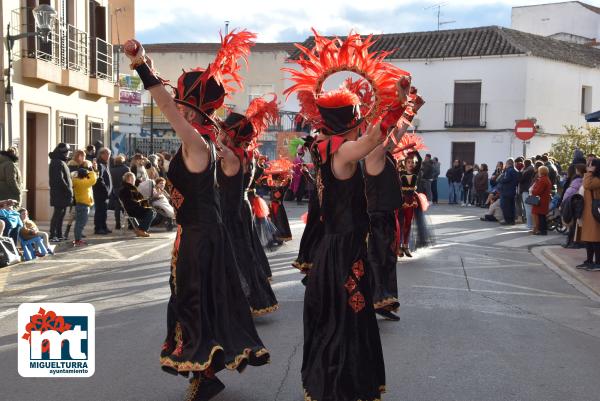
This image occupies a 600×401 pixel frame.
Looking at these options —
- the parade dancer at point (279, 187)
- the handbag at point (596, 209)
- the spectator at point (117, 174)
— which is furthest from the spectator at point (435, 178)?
the handbag at point (596, 209)

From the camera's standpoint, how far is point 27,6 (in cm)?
1595

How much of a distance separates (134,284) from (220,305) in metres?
4.77

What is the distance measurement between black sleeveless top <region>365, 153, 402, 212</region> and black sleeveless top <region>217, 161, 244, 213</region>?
5.00 feet

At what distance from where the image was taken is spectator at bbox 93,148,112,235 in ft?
47.9

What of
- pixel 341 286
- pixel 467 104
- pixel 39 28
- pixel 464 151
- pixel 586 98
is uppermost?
pixel 586 98

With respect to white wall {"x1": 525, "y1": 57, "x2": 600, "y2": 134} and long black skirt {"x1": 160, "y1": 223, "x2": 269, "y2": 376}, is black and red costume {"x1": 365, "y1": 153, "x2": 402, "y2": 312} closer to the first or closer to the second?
long black skirt {"x1": 160, "y1": 223, "x2": 269, "y2": 376}

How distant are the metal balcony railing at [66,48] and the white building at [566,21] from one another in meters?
29.9

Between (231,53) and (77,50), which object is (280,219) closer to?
(231,53)

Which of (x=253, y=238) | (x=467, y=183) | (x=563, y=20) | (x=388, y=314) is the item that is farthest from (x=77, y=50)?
(x=563, y=20)

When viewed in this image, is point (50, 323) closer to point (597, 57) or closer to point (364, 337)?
point (364, 337)

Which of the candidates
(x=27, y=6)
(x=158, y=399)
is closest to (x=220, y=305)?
(x=158, y=399)

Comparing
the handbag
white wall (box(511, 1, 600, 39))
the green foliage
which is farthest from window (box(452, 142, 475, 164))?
the handbag

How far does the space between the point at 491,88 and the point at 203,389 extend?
31298 millimetres

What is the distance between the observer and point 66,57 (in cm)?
1777
